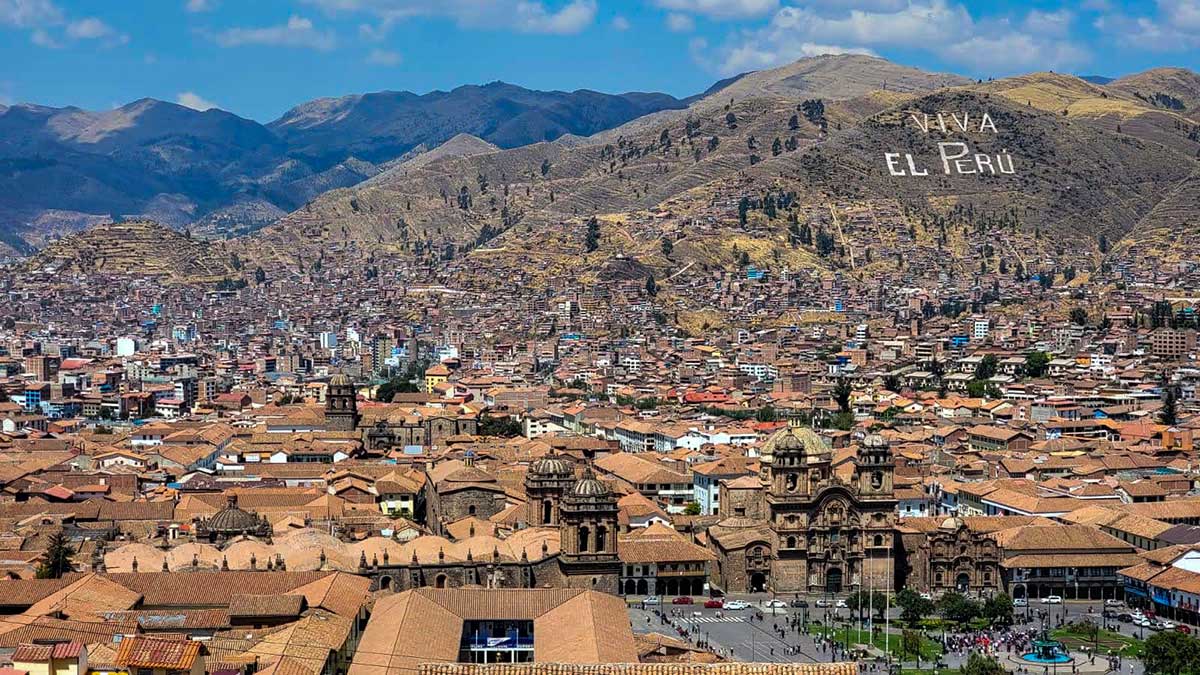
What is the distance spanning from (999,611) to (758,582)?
891 centimetres

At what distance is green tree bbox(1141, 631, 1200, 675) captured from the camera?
136 feet

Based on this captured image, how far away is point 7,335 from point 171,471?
381 ft

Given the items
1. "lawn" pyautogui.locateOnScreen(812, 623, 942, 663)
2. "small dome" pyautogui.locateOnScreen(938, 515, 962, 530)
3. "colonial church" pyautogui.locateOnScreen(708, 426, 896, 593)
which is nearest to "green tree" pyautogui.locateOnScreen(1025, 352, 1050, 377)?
"small dome" pyautogui.locateOnScreen(938, 515, 962, 530)

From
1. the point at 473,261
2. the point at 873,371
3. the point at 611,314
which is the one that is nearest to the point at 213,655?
the point at 873,371

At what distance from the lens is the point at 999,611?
50.4 meters

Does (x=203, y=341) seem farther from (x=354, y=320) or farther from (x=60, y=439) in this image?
(x=60, y=439)

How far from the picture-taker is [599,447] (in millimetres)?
86000

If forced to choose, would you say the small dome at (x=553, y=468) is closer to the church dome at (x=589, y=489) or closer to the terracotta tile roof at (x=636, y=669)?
the church dome at (x=589, y=489)

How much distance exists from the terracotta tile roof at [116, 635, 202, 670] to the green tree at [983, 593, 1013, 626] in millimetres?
28671

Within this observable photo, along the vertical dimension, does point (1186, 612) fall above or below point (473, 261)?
below

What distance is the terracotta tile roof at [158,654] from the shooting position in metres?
26.1

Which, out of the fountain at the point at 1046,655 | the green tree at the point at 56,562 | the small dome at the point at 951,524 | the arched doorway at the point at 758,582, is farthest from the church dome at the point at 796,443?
the green tree at the point at 56,562

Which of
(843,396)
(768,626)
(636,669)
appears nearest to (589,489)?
(768,626)

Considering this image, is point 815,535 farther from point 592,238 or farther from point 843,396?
point 592,238
